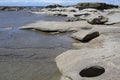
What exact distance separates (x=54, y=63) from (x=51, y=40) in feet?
15.6

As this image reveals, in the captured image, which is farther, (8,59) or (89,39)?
(89,39)

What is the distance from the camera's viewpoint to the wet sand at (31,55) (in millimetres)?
8052

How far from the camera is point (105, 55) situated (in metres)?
7.51

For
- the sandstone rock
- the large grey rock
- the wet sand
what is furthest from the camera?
the sandstone rock

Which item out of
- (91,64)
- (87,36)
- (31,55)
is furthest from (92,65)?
(87,36)

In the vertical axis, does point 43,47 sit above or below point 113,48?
below

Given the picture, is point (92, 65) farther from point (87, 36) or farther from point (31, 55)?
point (87, 36)

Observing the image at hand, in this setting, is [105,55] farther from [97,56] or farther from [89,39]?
[89,39]

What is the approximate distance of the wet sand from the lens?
8.05m

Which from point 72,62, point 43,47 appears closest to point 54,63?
point 72,62

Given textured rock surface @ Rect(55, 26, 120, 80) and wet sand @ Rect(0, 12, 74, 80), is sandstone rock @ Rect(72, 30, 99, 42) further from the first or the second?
textured rock surface @ Rect(55, 26, 120, 80)

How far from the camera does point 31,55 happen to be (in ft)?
34.5

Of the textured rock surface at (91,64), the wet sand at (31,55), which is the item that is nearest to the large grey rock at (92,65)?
the textured rock surface at (91,64)

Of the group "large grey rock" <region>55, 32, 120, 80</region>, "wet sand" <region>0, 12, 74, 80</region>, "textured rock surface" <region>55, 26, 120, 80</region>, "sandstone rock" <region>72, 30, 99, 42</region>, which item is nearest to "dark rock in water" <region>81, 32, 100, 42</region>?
"sandstone rock" <region>72, 30, 99, 42</region>
